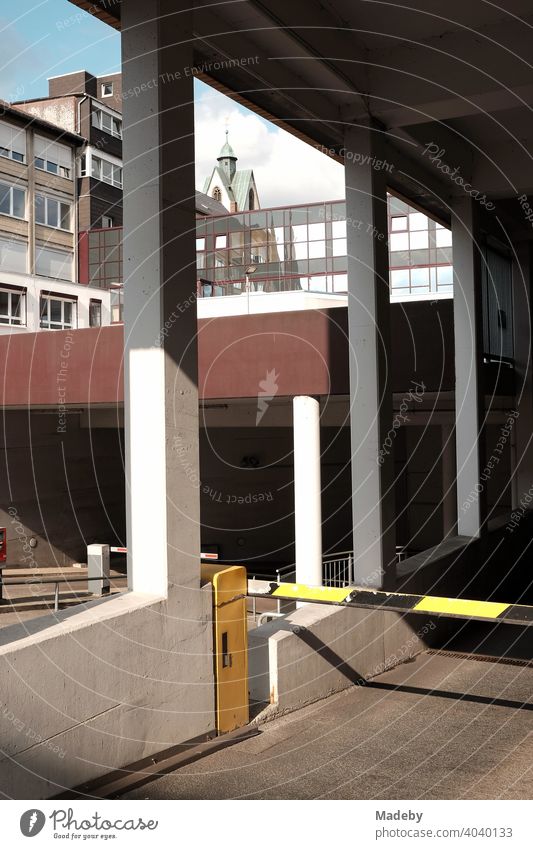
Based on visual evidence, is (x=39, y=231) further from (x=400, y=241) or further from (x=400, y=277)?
(x=400, y=277)

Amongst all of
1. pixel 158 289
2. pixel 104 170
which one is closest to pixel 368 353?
pixel 158 289

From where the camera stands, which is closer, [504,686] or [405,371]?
[504,686]

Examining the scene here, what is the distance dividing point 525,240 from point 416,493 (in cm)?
1198

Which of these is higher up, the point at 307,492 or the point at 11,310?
the point at 11,310

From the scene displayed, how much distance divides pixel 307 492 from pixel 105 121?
4330 cm

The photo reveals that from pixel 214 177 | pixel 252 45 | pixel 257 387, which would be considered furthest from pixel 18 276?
pixel 214 177

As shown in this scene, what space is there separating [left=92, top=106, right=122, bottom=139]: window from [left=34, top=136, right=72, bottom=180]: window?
368 centimetres

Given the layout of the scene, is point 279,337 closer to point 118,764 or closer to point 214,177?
point 118,764

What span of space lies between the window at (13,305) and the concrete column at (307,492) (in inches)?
868

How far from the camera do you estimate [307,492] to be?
508 inches

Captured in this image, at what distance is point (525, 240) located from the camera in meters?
15.5

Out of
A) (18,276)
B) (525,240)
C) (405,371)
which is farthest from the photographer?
(18,276)

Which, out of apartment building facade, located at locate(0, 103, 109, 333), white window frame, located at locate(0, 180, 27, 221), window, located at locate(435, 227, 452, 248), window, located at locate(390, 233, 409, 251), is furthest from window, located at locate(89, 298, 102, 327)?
window, located at locate(435, 227, 452, 248)

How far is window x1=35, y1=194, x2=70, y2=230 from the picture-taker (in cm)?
4469
